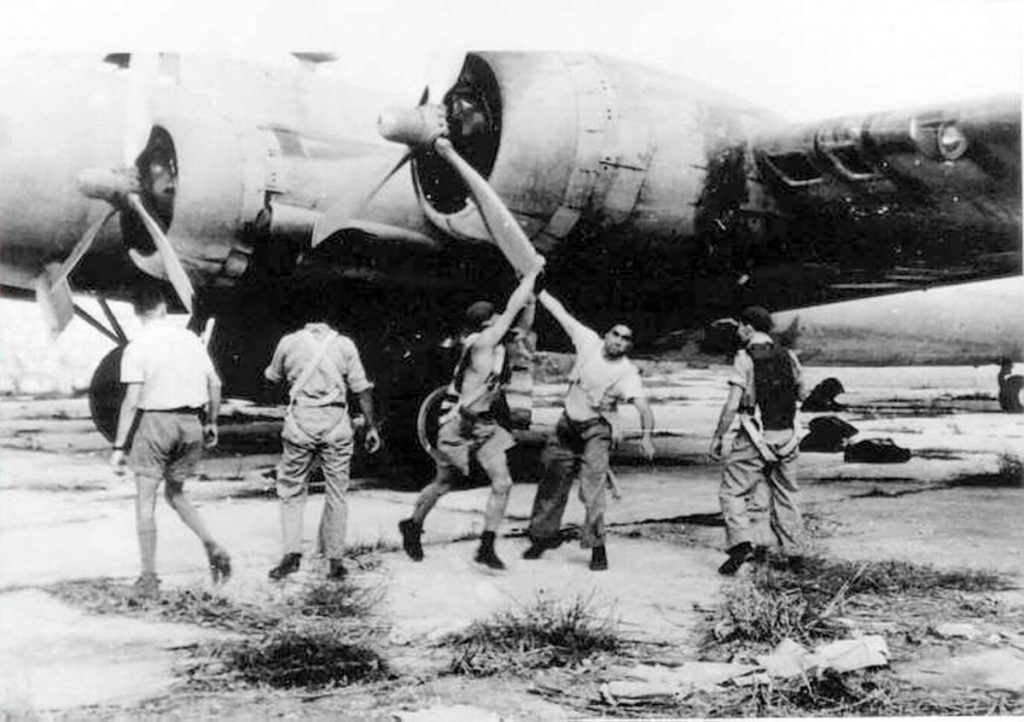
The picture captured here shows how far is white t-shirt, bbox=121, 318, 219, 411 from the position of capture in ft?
Result: 17.9

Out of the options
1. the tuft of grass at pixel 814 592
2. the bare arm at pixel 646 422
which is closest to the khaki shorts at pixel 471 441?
the bare arm at pixel 646 422

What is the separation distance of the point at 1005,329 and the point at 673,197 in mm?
11356

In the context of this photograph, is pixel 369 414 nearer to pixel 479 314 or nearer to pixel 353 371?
pixel 353 371

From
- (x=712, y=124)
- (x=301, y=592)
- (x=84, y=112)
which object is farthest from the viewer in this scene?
(x=84, y=112)

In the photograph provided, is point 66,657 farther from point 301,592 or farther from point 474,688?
point 474,688

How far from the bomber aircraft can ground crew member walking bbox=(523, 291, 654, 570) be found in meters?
1.60

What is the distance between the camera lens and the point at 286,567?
5699 millimetres

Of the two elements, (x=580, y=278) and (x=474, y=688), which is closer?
(x=474, y=688)

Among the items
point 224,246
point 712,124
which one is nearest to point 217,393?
point 224,246

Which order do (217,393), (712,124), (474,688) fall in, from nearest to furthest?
(474,688)
(217,393)
(712,124)

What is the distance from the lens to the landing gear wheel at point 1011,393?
18.9 meters

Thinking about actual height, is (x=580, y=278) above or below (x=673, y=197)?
below

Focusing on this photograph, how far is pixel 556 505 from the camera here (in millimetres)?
6363

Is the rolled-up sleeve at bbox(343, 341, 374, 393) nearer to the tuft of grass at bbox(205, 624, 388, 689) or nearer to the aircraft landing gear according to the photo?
the tuft of grass at bbox(205, 624, 388, 689)
